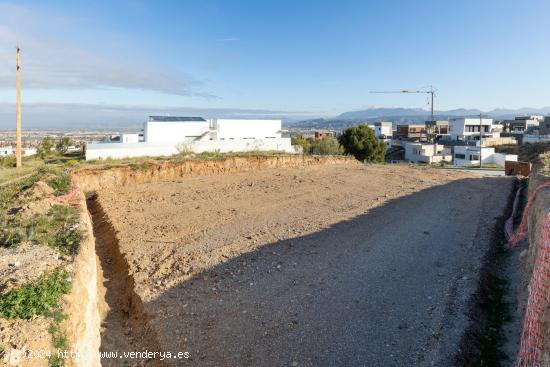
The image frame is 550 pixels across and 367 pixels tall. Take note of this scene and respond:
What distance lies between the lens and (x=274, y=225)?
12.4 meters

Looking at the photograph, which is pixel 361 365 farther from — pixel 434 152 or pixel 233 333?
pixel 434 152

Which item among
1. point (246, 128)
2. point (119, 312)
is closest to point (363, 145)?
point (246, 128)

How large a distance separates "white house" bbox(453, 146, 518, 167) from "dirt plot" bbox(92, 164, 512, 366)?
35319 mm

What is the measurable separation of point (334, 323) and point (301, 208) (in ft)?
27.1

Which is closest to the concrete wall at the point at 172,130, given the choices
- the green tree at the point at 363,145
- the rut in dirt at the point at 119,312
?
the green tree at the point at 363,145

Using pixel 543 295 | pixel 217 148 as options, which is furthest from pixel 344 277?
pixel 217 148

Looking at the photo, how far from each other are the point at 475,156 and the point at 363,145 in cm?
1770

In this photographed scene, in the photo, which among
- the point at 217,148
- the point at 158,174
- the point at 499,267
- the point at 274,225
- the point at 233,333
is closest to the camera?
the point at 233,333

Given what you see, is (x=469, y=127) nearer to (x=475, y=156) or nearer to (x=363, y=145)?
(x=475, y=156)

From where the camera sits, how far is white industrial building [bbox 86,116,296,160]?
93.5 feet

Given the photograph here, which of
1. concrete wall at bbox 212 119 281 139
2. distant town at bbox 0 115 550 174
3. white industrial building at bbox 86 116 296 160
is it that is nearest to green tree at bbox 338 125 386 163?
distant town at bbox 0 115 550 174

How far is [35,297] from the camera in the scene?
4.99 m

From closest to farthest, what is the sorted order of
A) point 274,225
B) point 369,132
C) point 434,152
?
1. point 274,225
2. point 369,132
3. point 434,152

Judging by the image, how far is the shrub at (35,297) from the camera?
15.3 ft
